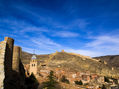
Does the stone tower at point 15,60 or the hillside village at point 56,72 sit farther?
the stone tower at point 15,60

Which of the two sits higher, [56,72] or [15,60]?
[15,60]

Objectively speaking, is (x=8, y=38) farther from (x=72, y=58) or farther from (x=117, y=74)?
(x=117, y=74)

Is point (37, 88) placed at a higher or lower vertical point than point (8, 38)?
lower

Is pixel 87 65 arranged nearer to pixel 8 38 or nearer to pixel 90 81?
pixel 90 81

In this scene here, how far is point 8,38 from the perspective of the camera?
332 inches

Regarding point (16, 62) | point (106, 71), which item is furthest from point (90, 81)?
point (16, 62)

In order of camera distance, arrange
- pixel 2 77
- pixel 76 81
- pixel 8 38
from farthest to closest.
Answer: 1. pixel 76 81
2. pixel 8 38
3. pixel 2 77

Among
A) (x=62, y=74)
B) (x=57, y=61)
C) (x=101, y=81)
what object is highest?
(x=57, y=61)

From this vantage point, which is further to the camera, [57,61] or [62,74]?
[57,61]

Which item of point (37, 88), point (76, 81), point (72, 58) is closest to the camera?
point (37, 88)

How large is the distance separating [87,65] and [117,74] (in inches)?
618

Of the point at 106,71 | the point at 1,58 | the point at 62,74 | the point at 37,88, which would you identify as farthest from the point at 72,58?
the point at 1,58

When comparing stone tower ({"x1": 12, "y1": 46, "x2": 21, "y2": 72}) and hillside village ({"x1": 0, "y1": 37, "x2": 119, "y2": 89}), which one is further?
stone tower ({"x1": 12, "y1": 46, "x2": 21, "y2": 72})

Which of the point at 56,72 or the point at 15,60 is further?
the point at 56,72
